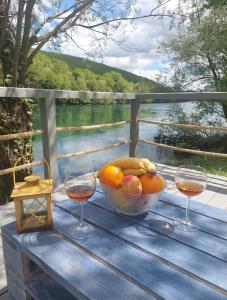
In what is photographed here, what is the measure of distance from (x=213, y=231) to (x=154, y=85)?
A: 12.0m

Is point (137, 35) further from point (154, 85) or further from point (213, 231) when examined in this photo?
point (154, 85)

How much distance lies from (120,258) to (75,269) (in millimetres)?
130

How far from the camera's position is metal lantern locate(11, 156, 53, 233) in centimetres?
90

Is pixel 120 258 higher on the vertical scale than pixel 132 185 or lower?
lower

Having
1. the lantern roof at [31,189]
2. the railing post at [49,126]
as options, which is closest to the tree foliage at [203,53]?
the railing post at [49,126]

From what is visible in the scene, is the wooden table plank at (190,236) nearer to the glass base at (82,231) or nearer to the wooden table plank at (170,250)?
the wooden table plank at (170,250)

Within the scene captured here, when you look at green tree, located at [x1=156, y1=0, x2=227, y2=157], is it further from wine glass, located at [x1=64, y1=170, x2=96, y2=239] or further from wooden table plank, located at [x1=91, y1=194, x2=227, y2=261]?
wine glass, located at [x1=64, y1=170, x2=96, y2=239]

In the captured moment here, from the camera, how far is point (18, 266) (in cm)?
95

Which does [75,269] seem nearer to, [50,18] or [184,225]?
[184,225]

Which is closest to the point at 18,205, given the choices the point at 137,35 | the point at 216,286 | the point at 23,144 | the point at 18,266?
the point at 18,266

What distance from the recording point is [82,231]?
927mm

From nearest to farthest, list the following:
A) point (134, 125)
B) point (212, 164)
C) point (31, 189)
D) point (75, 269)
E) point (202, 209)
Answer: point (75, 269), point (31, 189), point (202, 209), point (134, 125), point (212, 164)

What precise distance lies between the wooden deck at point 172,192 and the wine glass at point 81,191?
539mm

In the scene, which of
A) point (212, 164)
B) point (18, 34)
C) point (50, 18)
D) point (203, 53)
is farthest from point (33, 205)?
point (203, 53)
